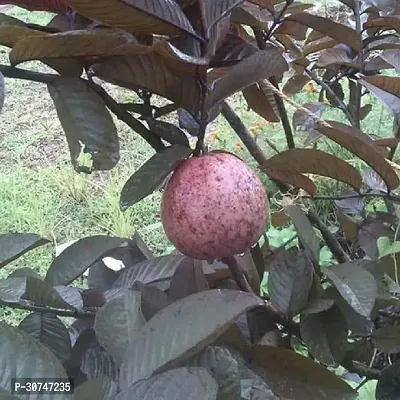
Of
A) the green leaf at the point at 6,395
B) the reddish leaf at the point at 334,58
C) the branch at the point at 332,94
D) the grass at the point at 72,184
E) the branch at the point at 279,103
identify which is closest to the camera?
the green leaf at the point at 6,395

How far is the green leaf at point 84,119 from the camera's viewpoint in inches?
23.8

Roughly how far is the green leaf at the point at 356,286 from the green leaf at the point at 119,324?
0.22 metres

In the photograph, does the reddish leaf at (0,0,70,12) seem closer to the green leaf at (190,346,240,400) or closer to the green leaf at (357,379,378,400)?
the green leaf at (190,346,240,400)

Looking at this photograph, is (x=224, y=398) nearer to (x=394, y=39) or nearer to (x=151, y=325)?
(x=151, y=325)

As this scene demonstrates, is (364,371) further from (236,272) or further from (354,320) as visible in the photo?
(236,272)

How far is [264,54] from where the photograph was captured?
1.90 ft

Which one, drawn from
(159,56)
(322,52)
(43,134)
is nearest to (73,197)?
(43,134)

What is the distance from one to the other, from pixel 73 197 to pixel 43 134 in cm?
62

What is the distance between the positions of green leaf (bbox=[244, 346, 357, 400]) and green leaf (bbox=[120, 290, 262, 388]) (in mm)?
139

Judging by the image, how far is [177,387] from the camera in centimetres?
43

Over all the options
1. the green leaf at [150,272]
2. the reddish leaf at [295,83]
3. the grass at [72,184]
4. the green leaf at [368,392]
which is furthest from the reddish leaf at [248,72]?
the grass at [72,184]

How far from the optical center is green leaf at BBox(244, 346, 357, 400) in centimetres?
62

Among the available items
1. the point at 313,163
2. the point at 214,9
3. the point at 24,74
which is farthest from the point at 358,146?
the point at 24,74

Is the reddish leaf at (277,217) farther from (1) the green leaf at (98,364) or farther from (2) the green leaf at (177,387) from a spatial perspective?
(2) the green leaf at (177,387)
